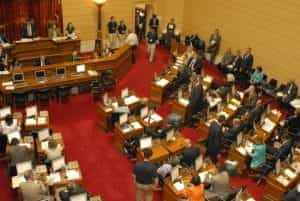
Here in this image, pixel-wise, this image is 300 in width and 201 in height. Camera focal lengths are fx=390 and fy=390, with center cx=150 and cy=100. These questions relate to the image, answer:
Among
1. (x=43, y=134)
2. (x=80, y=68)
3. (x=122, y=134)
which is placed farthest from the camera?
(x=80, y=68)

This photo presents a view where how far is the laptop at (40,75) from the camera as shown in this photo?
47.1 ft

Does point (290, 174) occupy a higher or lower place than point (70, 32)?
lower

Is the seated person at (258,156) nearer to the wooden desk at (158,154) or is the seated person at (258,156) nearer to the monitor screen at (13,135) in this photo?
the wooden desk at (158,154)

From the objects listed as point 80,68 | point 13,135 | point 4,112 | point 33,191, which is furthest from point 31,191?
point 80,68

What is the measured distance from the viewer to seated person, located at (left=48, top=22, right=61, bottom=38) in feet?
58.7

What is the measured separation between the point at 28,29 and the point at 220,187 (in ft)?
40.0

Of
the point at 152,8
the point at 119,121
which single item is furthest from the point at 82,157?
the point at 152,8

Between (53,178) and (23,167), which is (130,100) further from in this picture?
(23,167)

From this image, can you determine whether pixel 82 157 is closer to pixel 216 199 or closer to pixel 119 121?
pixel 119 121

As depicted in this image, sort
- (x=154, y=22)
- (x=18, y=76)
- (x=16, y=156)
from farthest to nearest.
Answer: (x=154, y=22)
(x=18, y=76)
(x=16, y=156)

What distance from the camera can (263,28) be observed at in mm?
16078

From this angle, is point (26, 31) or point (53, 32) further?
point (53, 32)

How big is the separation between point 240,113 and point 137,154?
3.92m

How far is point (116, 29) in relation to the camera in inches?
758
